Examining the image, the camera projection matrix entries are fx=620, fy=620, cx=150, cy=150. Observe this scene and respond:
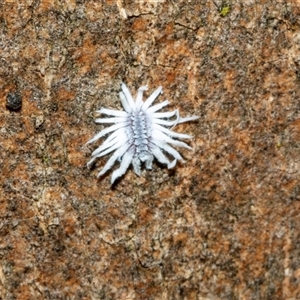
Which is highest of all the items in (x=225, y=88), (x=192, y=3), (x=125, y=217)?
(x=192, y=3)

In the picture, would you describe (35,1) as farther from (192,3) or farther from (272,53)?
(272,53)

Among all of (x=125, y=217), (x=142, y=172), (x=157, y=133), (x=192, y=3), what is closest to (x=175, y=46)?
(x=192, y=3)

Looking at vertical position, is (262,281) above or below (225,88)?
below

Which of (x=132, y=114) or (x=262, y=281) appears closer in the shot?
(x=132, y=114)
